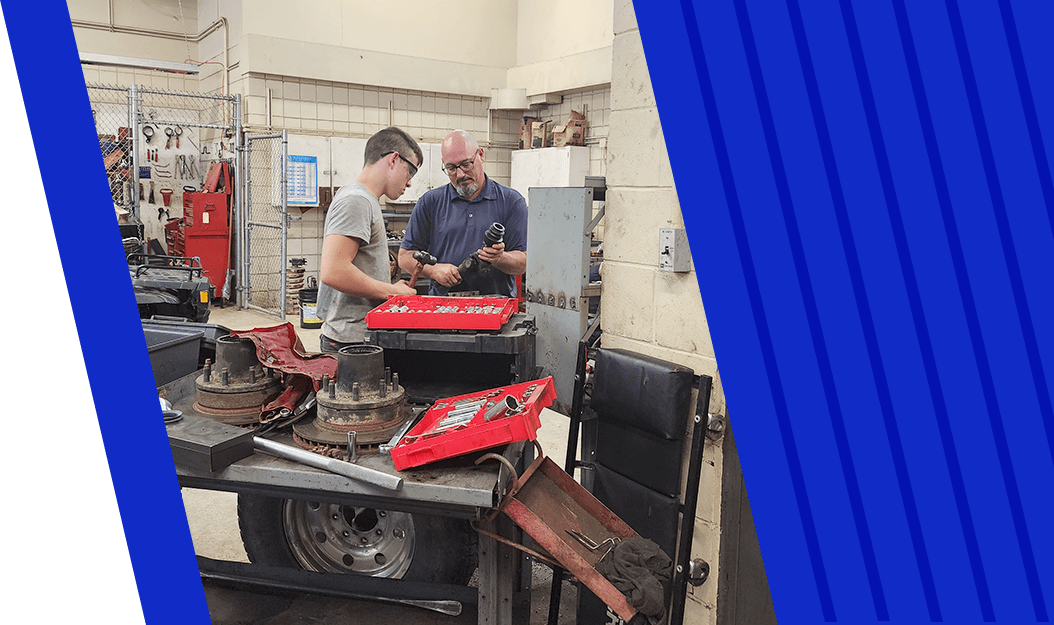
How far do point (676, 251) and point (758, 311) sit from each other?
0.63 m

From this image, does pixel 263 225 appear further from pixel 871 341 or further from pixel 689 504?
pixel 871 341

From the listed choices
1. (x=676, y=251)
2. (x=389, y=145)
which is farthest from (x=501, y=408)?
(x=389, y=145)

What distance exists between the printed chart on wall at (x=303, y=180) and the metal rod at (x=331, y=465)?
642 cm

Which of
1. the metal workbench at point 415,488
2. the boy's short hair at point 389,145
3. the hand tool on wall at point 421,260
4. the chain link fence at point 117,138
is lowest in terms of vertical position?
the metal workbench at point 415,488

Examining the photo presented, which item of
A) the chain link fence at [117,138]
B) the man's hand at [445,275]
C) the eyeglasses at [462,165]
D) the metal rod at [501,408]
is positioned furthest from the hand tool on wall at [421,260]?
the chain link fence at [117,138]

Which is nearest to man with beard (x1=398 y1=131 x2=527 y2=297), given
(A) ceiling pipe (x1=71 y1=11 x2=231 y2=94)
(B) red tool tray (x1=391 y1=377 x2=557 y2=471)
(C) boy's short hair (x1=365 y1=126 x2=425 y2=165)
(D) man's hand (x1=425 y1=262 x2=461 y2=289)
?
(D) man's hand (x1=425 y1=262 x2=461 y2=289)

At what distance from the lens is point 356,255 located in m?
2.75

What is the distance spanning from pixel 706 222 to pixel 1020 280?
55cm

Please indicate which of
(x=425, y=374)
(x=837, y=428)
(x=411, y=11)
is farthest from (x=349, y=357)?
(x=411, y=11)

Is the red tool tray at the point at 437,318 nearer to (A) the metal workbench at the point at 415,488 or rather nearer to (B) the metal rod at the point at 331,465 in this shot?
(A) the metal workbench at the point at 415,488

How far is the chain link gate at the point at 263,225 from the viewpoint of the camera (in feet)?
26.2

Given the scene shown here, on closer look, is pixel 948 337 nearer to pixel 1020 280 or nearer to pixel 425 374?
pixel 1020 280

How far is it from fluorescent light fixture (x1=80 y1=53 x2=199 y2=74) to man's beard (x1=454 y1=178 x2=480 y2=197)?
5.28 meters

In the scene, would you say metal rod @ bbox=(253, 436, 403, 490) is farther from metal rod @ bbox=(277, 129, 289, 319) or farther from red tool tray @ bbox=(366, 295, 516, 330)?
metal rod @ bbox=(277, 129, 289, 319)
